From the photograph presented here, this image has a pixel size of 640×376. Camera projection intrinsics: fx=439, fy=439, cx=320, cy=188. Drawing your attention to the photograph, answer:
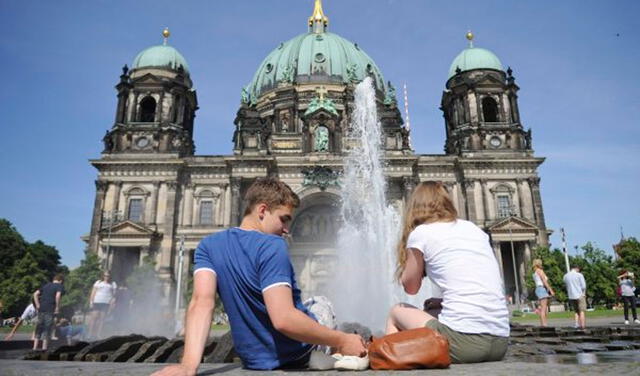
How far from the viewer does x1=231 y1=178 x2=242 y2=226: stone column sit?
3664cm

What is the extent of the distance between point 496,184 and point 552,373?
39.3 metres

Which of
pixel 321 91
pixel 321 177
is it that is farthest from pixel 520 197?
pixel 321 91

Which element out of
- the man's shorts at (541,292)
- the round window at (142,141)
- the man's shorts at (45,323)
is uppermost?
the round window at (142,141)

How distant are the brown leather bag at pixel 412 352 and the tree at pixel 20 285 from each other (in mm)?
46613

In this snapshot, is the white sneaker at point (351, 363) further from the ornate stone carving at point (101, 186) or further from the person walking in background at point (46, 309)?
the ornate stone carving at point (101, 186)

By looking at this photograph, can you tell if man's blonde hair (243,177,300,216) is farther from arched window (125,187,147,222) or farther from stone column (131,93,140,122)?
stone column (131,93,140,122)

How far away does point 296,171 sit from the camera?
39062 mm

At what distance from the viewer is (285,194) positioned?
3.11m

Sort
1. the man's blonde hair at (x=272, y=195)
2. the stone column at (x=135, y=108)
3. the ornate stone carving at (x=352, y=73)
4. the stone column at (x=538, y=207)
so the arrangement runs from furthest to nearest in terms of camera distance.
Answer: the ornate stone carving at (x=352, y=73), the stone column at (x=135, y=108), the stone column at (x=538, y=207), the man's blonde hair at (x=272, y=195)

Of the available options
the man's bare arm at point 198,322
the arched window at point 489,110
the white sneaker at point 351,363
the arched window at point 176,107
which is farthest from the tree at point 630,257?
the man's bare arm at point 198,322

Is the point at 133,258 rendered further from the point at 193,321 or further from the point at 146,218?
the point at 193,321

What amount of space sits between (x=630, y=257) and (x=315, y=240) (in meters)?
30.4

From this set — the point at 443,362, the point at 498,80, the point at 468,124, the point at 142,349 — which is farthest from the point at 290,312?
the point at 498,80

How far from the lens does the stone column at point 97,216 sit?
3612 centimetres
